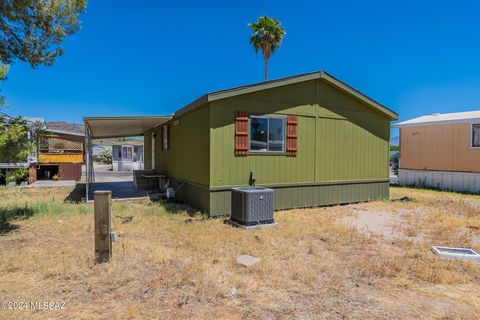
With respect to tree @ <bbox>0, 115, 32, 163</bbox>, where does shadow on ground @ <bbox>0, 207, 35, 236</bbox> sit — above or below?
below

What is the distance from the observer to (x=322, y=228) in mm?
6035

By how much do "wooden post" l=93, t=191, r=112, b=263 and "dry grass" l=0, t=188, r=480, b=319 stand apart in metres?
0.15

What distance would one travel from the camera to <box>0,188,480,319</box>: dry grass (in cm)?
290

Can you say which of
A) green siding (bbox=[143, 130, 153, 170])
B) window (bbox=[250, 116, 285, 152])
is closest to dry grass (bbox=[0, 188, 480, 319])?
window (bbox=[250, 116, 285, 152])

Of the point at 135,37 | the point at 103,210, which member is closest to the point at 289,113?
the point at 103,210

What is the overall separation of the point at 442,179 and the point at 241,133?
11.7m

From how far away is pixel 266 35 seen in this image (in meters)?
19.1

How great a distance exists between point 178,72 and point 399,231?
85.2ft

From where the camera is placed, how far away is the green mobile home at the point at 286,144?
7.04 m

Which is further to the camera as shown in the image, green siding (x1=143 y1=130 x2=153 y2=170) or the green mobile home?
green siding (x1=143 y1=130 x2=153 y2=170)

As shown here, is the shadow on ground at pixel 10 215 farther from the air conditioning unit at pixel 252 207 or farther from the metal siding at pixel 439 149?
the metal siding at pixel 439 149

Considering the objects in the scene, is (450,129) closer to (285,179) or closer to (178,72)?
(285,179)

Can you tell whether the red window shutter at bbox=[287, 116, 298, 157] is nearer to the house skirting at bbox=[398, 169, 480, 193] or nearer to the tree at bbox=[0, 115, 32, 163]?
the tree at bbox=[0, 115, 32, 163]

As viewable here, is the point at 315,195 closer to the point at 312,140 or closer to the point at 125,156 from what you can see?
the point at 312,140
